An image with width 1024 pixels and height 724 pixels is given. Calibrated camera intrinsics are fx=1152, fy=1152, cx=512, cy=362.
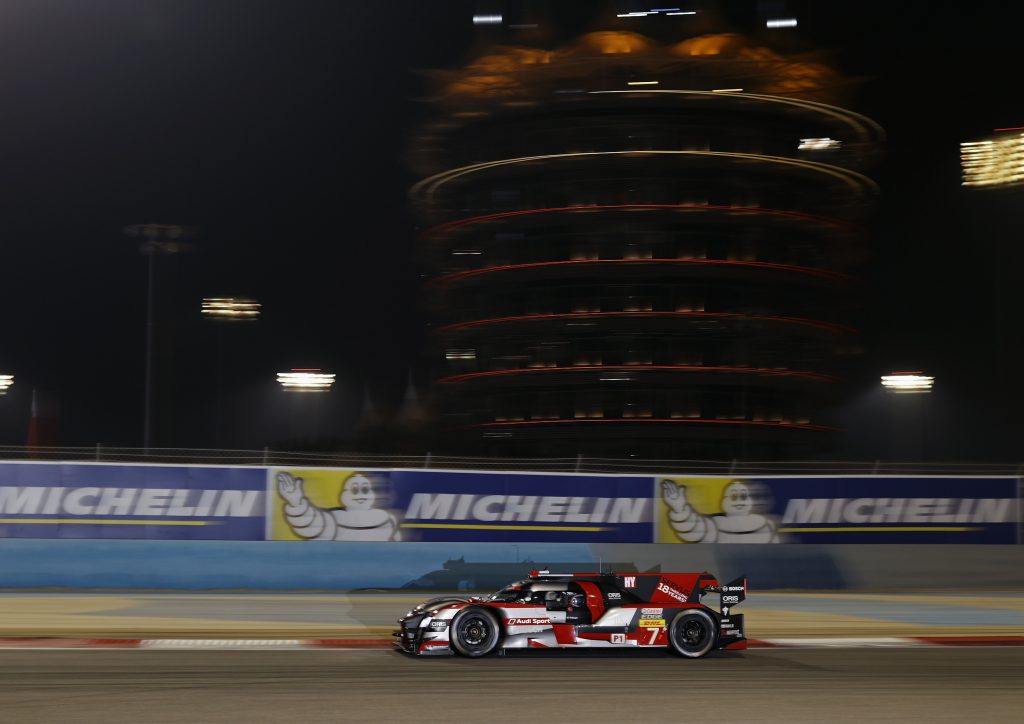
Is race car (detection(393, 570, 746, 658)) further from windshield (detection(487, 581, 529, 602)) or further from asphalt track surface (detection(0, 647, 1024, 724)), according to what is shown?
asphalt track surface (detection(0, 647, 1024, 724))

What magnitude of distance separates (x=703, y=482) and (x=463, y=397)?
40312 millimetres

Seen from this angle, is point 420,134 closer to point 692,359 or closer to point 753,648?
point 692,359

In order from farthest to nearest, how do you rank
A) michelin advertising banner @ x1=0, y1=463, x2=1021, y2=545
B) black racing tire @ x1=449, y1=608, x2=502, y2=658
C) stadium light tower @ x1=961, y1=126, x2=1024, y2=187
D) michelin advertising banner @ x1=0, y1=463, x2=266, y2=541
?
stadium light tower @ x1=961, y1=126, x2=1024, y2=187
michelin advertising banner @ x1=0, y1=463, x2=1021, y2=545
michelin advertising banner @ x1=0, y1=463, x2=266, y2=541
black racing tire @ x1=449, y1=608, x2=502, y2=658

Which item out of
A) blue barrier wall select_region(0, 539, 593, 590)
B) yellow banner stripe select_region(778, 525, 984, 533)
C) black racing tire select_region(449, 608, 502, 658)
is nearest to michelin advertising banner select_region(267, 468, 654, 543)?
blue barrier wall select_region(0, 539, 593, 590)

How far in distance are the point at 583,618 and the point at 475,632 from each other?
1.30 meters

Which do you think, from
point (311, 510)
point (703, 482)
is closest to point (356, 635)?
point (311, 510)

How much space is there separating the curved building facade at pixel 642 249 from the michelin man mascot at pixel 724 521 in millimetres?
35104

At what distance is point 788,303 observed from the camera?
6331cm

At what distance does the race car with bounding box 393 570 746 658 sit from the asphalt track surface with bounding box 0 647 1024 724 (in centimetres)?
21

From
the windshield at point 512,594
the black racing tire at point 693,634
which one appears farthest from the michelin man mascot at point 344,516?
the black racing tire at point 693,634

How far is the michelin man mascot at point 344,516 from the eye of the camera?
22922 mm

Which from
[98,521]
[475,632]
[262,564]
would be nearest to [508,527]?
[262,564]

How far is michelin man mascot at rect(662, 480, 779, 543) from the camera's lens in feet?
80.4

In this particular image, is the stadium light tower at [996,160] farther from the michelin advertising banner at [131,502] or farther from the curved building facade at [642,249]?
the michelin advertising banner at [131,502]
